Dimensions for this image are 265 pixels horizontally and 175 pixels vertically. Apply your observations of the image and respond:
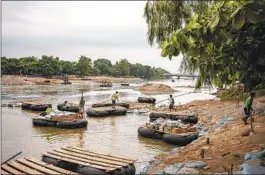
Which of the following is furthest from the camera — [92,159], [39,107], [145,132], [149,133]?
[39,107]

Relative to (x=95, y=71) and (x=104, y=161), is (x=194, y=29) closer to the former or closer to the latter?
(x=104, y=161)

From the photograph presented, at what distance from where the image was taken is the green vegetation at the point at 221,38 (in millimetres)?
7123

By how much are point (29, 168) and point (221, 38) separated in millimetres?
7072

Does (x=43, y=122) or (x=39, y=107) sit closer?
(x=43, y=122)

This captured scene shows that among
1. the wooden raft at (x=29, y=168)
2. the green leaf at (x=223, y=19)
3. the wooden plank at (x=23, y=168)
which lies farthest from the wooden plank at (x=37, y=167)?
the green leaf at (x=223, y=19)

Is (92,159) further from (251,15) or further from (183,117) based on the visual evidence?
(183,117)

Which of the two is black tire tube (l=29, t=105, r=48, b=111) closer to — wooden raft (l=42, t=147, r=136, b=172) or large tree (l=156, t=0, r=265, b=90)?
wooden raft (l=42, t=147, r=136, b=172)

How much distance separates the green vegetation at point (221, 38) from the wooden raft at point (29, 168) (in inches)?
202

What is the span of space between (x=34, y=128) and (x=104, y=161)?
13.3m

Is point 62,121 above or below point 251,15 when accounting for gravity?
below

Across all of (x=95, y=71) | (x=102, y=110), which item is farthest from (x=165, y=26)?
(x=95, y=71)

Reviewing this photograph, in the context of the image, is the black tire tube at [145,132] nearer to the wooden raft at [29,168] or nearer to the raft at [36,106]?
the wooden raft at [29,168]

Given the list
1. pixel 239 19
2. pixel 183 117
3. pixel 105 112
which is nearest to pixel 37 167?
pixel 239 19

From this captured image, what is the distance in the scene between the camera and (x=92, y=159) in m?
12.1
